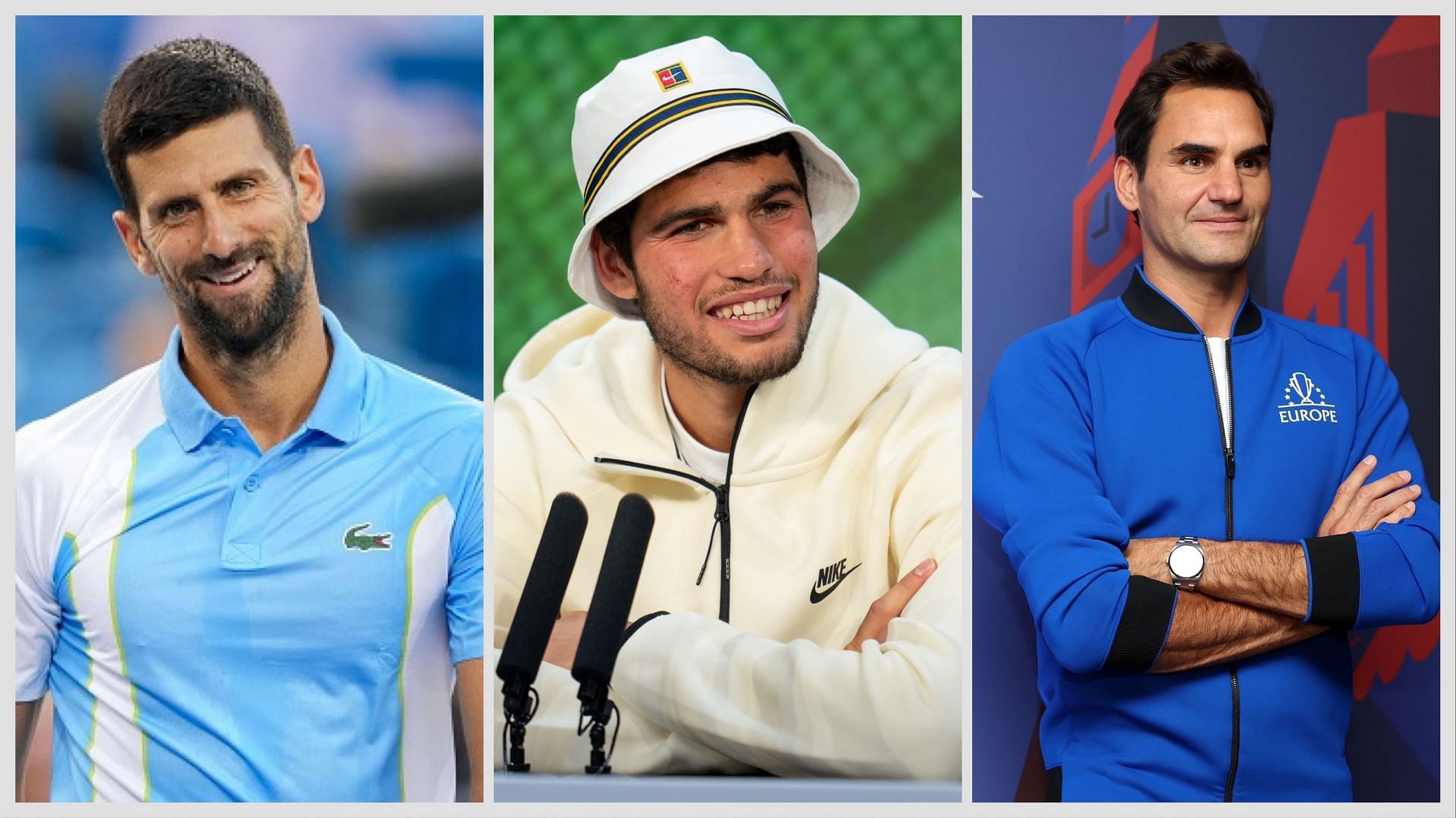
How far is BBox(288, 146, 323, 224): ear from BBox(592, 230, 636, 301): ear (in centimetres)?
59

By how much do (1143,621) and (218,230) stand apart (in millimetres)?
1995

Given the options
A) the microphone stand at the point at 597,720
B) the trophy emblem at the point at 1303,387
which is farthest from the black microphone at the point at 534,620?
the trophy emblem at the point at 1303,387

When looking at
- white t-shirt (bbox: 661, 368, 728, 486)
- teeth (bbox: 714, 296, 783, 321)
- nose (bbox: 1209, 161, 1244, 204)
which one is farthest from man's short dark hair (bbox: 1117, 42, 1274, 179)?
white t-shirt (bbox: 661, 368, 728, 486)

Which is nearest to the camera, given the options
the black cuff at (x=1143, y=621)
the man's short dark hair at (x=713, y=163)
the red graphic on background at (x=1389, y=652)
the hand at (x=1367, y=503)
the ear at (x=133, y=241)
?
the black cuff at (x=1143, y=621)

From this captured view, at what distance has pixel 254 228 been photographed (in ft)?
10.3

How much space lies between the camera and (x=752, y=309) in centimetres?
312

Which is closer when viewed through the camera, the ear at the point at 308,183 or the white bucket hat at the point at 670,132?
the white bucket hat at the point at 670,132

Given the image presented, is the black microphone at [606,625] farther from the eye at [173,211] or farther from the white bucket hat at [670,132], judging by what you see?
the eye at [173,211]

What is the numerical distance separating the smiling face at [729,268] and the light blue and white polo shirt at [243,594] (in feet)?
1.87

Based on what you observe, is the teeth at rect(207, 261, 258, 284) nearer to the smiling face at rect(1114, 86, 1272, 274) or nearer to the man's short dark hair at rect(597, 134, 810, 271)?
the man's short dark hair at rect(597, 134, 810, 271)

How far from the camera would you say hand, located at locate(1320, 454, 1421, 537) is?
298 centimetres

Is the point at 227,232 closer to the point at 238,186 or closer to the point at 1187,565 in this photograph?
the point at 238,186

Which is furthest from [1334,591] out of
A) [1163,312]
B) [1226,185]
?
[1226,185]

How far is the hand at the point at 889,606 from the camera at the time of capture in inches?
123
